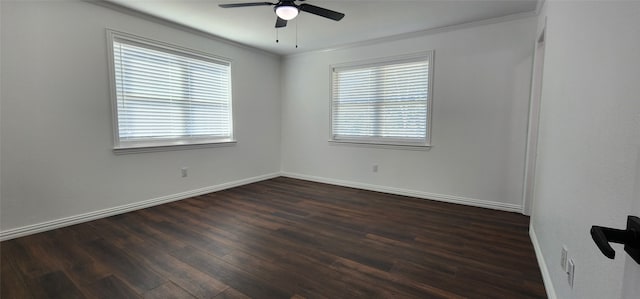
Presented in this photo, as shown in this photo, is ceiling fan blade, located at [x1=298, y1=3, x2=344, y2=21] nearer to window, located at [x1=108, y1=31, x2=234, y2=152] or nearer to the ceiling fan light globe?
the ceiling fan light globe

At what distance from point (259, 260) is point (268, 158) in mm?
3346

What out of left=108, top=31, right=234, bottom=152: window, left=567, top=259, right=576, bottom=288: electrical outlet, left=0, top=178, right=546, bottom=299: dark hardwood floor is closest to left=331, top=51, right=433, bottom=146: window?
left=0, top=178, right=546, bottom=299: dark hardwood floor

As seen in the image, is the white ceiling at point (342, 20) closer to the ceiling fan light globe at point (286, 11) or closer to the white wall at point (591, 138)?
the ceiling fan light globe at point (286, 11)

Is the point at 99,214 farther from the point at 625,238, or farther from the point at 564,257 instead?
the point at 564,257

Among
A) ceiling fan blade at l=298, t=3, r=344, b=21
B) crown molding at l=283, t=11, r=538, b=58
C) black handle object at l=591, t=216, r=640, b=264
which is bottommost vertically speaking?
black handle object at l=591, t=216, r=640, b=264

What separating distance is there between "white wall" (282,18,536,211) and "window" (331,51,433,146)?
14cm

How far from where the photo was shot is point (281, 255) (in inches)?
91.5

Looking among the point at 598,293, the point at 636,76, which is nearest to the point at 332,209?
the point at 598,293

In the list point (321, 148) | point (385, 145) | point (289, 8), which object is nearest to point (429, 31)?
point (385, 145)

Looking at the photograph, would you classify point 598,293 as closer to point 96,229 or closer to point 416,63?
point 416,63

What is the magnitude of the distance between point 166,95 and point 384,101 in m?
3.23

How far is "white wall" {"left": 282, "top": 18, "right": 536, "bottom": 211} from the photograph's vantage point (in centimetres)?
340

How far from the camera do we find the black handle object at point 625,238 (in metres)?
0.47

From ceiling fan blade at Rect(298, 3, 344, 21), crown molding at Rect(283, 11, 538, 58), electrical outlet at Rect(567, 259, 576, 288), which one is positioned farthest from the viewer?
crown molding at Rect(283, 11, 538, 58)
